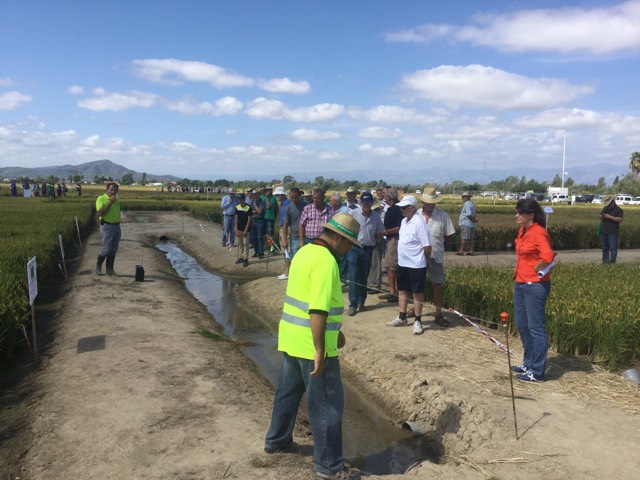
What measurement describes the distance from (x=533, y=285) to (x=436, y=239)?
237 centimetres

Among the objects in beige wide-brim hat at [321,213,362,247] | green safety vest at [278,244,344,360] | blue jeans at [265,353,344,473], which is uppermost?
beige wide-brim hat at [321,213,362,247]

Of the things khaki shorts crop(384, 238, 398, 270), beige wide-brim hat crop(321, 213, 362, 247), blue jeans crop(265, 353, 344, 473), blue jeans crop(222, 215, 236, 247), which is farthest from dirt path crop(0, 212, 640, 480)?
blue jeans crop(222, 215, 236, 247)

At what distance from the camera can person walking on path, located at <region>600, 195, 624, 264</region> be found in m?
12.6

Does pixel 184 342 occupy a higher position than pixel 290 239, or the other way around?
pixel 290 239

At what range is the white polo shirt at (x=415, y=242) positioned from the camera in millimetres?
7199

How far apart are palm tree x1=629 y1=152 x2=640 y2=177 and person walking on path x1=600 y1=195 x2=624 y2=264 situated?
102 meters

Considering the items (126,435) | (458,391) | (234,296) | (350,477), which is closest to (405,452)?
(458,391)

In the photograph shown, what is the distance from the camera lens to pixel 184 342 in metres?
7.16

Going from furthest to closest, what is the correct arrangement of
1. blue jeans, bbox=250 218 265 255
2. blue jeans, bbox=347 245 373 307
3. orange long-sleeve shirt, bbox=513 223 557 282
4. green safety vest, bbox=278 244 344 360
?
blue jeans, bbox=250 218 265 255 < blue jeans, bbox=347 245 373 307 < orange long-sleeve shirt, bbox=513 223 557 282 < green safety vest, bbox=278 244 344 360

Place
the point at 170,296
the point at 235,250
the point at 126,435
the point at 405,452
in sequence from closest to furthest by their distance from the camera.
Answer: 1. the point at 126,435
2. the point at 405,452
3. the point at 170,296
4. the point at 235,250

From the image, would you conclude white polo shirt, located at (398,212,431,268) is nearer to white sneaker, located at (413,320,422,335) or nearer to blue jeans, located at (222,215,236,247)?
white sneaker, located at (413,320,422,335)

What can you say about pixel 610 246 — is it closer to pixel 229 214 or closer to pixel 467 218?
pixel 467 218

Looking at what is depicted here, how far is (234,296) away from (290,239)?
1.99 meters

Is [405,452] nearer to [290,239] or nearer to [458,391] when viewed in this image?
[458,391]
